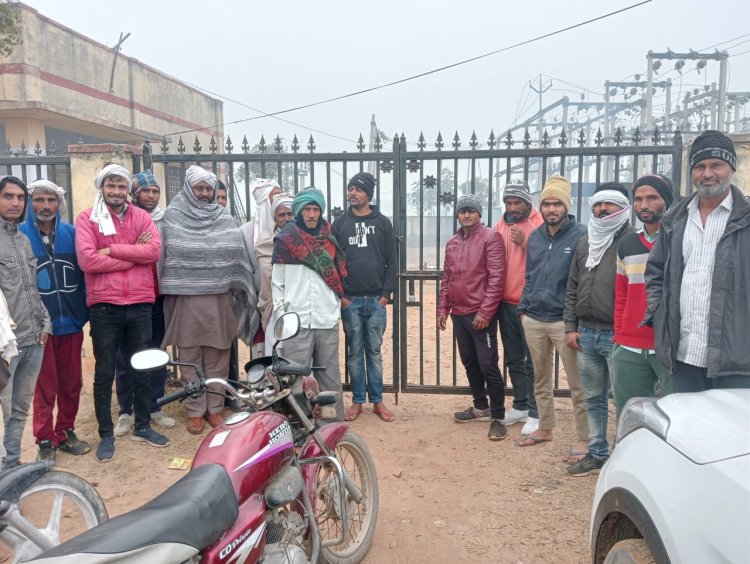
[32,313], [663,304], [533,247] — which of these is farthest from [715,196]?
[32,313]

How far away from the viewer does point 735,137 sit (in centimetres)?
490

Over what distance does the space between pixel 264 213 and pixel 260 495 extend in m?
3.05

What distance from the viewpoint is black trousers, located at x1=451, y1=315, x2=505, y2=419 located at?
4.49m

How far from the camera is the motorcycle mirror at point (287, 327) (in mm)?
2357

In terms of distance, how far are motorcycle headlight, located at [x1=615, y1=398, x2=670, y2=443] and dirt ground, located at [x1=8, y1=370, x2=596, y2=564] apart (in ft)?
4.48

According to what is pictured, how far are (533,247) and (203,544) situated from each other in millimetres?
Answer: 3151

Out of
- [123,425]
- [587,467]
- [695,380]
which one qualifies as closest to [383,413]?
[587,467]

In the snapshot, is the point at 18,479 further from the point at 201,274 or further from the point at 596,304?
the point at 596,304

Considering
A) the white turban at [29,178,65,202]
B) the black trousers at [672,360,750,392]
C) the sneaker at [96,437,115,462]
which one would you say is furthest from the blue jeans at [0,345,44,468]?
the black trousers at [672,360,750,392]

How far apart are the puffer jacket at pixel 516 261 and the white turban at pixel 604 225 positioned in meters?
0.77

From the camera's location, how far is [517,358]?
4598 mm

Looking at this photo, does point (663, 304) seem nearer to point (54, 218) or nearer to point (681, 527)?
point (681, 527)

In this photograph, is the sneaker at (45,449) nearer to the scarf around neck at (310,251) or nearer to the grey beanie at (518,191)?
the scarf around neck at (310,251)

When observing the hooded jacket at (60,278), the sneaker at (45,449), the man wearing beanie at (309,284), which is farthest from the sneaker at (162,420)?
the man wearing beanie at (309,284)
